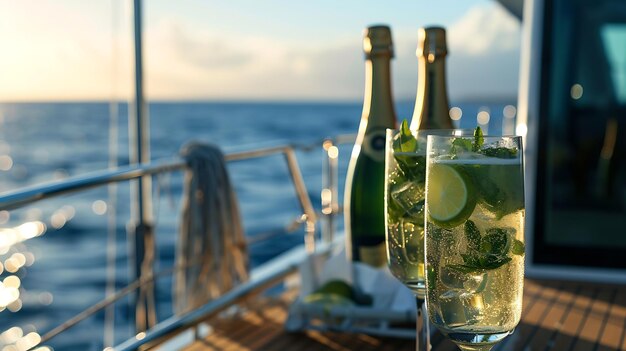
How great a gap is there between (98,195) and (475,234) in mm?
21752

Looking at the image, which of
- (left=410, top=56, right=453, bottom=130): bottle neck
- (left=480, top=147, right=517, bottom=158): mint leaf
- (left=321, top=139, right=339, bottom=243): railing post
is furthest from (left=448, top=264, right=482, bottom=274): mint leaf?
(left=321, top=139, right=339, bottom=243): railing post

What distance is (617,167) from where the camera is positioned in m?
3.59

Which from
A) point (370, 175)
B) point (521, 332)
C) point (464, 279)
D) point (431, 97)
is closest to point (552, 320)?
point (521, 332)

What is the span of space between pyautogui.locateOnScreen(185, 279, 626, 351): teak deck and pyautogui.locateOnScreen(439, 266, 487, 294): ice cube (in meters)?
1.01

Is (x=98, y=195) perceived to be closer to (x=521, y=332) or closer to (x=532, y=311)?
(x=532, y=311)

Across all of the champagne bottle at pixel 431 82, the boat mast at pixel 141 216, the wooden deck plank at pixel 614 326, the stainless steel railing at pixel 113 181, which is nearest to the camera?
the champagne bottle at pixel 431 82

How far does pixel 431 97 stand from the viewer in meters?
1.59

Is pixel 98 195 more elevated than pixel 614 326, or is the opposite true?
pixel 614 326

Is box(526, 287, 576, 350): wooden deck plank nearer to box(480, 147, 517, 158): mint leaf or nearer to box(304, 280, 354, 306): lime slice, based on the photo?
box(304, 280, 354, 306): lime slice

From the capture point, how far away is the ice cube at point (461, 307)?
107 centimetres

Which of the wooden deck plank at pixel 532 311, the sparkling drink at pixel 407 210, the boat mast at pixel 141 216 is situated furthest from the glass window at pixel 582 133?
the sparkling drink at pixel 407 210

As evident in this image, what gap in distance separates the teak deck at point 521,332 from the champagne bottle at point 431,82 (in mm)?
694

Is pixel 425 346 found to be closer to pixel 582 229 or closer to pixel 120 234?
pixel 582 229

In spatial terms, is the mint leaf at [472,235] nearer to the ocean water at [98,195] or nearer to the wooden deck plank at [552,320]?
the wooden deck plank at [552,320]
